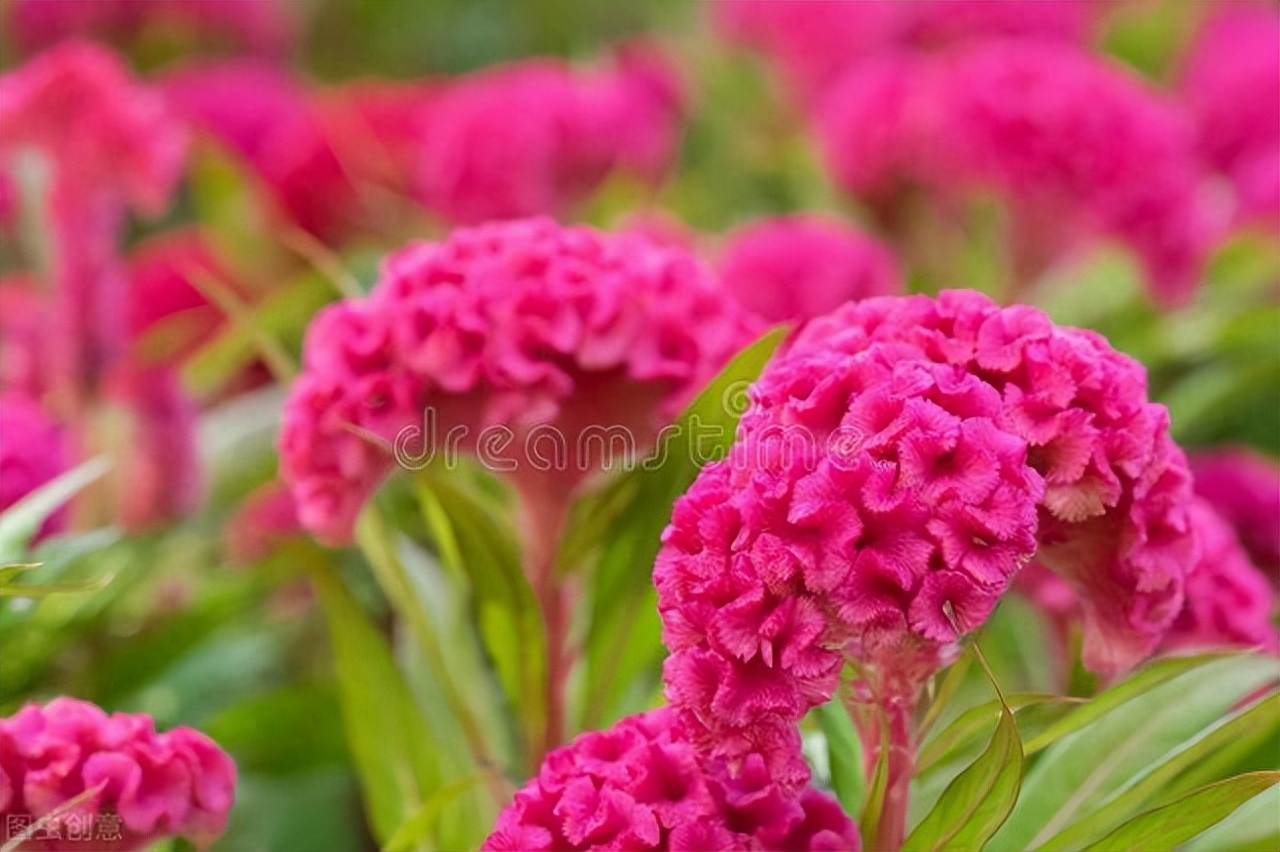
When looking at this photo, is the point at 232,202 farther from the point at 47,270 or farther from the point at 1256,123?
the point at 1256,123

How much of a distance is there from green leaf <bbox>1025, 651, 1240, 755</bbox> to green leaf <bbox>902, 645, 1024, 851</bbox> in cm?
5

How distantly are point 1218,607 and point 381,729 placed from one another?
1.47 feet

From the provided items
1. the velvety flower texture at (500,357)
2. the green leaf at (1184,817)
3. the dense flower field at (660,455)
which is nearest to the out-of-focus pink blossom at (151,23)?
the dense flower field at (660,455)

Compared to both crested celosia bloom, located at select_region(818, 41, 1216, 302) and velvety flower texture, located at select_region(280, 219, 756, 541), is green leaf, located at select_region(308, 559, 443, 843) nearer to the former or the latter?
velvety flower texture, located at select_region(280, 219, 756, 541)

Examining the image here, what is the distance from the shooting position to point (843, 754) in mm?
688

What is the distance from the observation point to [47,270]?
1104 millimetres

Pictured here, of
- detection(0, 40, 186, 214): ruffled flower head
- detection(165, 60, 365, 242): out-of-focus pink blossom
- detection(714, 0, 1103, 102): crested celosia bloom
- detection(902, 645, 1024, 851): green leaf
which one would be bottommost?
detection(165, 60, 365, 242): out-of-focus pink blossom

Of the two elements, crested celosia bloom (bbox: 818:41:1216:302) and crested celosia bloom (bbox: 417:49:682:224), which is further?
crested celosia bloom (bbox: 417:49:682:224)

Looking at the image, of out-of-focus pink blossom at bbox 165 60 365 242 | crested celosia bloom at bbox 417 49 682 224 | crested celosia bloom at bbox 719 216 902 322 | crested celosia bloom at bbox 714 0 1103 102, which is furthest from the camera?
crested celosia bloom at bbox 714 0 1103 102

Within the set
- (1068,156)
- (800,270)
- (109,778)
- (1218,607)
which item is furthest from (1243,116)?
(109,778)

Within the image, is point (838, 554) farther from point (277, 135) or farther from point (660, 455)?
point (277, 135)

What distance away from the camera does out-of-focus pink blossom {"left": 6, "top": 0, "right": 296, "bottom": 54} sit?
182cm

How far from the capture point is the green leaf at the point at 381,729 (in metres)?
0.84

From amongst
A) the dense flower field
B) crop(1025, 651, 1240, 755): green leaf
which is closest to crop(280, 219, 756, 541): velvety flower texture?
the dense flower field
